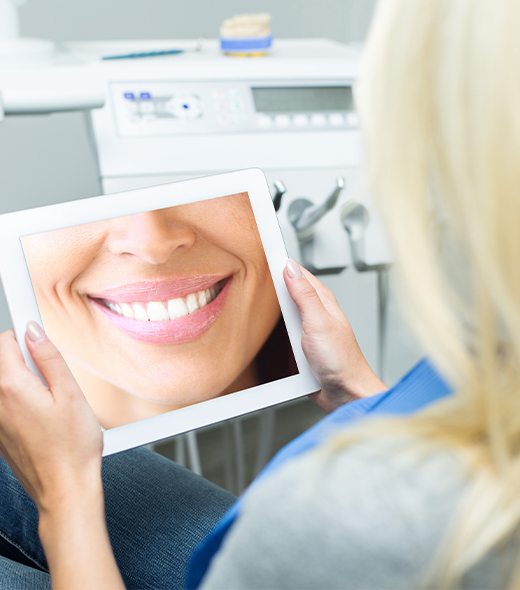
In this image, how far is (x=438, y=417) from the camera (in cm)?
40

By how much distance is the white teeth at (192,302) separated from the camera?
834 millimetres

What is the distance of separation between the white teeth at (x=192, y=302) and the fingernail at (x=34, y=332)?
17cm

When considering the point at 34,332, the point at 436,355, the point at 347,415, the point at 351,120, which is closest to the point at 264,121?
the point at 351,120

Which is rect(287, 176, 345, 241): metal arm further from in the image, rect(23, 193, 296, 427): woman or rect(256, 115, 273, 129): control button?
rect(23, 193, 296, 427): woman

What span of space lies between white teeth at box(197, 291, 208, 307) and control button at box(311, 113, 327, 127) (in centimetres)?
39

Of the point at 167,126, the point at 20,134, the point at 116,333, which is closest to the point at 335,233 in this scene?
the point at 167,126

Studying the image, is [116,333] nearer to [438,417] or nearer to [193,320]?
[193,320]

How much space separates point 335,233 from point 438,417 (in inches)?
28.3

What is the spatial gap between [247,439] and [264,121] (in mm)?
956

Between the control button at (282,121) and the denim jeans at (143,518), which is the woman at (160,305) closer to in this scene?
the denim jeans at (143,518)

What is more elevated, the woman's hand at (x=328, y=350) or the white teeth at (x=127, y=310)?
the white teeth at (x=127, y=310)

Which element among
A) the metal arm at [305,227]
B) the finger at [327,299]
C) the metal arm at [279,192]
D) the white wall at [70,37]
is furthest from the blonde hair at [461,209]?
the white wall at [70,37]

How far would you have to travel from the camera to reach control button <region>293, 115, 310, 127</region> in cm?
112

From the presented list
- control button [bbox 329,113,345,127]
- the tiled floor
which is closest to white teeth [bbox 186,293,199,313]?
control button [bbox 329,113,345,127]
